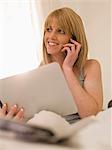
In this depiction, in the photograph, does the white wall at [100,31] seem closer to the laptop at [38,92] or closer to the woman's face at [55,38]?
the woman's face at [55,38]

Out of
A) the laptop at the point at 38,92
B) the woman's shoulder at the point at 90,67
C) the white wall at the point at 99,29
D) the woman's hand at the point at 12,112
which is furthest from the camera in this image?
the white wall at the point at 99,29

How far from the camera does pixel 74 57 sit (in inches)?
49.6

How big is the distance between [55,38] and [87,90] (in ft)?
0.94

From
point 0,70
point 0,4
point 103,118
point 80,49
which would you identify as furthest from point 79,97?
point 0,4

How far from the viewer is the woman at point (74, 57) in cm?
114

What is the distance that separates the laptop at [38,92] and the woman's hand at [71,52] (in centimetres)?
23

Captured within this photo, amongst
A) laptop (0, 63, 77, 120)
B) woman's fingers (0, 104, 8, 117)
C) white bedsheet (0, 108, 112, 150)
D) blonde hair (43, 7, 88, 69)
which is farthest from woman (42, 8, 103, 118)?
white bedsheet (0, 108, 112, 150)

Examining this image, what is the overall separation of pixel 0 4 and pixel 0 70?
1.24 feet

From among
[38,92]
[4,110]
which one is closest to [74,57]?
Answer: [38,92]

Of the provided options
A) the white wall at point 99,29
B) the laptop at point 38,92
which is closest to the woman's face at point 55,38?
the laptop at point 38,92

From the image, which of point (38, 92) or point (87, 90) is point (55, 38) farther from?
point (38, 92)

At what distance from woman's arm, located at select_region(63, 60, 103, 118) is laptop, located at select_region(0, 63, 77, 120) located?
120 millimetres

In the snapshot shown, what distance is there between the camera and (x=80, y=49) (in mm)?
1309

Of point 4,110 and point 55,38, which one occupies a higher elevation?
point 55,38
